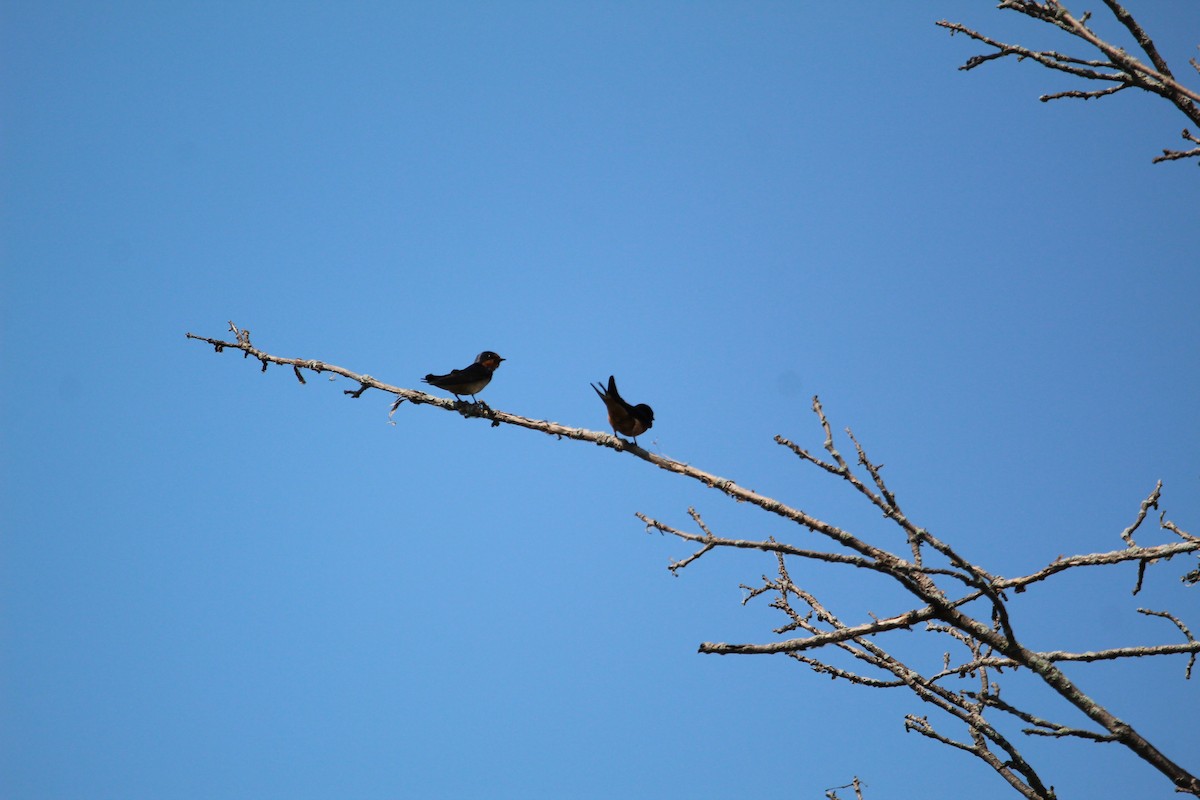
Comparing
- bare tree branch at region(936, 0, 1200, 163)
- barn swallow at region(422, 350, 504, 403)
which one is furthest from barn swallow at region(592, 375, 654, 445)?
bare tree branch at region(936, 0, 1200, 163)

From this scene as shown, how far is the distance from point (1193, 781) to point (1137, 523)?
2.91 ft

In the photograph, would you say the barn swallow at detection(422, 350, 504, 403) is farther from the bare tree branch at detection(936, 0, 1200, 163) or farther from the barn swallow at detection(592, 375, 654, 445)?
the bare tree branch at detection(936, 0, 1200, 163)

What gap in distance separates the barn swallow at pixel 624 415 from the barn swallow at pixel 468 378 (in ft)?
4.87

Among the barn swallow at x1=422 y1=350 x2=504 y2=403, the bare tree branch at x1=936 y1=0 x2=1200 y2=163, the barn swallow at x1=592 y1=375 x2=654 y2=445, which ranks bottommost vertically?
A: the bare tree branch at x1=936 y1=0 x2=1200 y2=163

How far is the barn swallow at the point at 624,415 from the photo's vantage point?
25.0 feet

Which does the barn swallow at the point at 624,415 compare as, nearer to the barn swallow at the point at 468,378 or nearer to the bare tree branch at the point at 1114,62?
the barn swallow at the point at 468,378

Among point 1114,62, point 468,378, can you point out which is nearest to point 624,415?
point 468,378

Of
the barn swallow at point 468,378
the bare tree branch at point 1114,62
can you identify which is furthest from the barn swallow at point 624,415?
the bare tree branch at point 1114,62

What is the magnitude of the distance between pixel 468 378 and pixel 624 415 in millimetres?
1815

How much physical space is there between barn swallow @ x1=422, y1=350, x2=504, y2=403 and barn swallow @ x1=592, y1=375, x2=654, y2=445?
1.48 m

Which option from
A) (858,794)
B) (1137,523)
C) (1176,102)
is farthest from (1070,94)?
(858,794)

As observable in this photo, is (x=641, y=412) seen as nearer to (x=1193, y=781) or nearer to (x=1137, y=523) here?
(x=1137, y=523)

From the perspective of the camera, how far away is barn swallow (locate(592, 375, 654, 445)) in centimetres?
761

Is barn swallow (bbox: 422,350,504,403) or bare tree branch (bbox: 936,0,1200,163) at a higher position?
barn swallow (bbox: 422,350,504,403)
